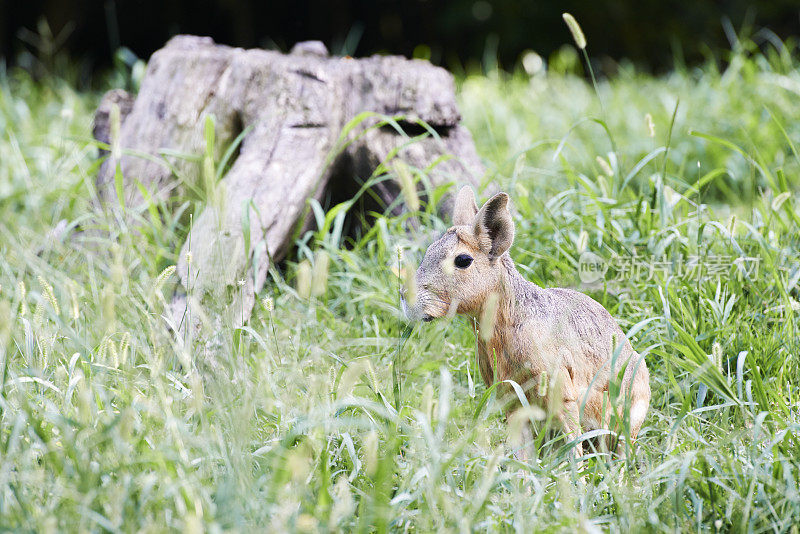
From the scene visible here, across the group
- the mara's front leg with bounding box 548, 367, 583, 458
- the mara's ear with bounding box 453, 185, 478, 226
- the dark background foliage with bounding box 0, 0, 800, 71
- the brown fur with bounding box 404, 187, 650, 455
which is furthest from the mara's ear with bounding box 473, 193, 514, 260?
the dark background foliage with bounding box 0, 0, 800, 71

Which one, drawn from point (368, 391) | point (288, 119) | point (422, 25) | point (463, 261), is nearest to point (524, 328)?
point (463, 261)

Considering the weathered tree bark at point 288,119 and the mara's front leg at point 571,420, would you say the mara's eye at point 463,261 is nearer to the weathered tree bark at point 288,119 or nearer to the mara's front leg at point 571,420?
the mara's front leg at point 571,420

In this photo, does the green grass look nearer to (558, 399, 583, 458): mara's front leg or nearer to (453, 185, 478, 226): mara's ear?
(558, 399, 583, 458): mara's front leg

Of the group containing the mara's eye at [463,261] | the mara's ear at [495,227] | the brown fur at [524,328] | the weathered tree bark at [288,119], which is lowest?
the brown fur at [524,328]

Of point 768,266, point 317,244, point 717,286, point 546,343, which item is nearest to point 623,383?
point 546,343

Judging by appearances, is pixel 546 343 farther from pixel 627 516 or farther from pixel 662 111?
pixel 662 111

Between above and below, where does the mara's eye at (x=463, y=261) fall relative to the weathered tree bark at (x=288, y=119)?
below

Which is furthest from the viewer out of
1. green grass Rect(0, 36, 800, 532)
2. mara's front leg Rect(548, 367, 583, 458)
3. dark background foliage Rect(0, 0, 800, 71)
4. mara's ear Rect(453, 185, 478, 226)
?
dark background foliage Rect(0, 0, 800, 71)

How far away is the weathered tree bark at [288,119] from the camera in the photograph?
12.0ft

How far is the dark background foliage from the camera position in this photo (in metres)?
8.21

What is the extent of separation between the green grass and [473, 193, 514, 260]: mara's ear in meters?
0.43

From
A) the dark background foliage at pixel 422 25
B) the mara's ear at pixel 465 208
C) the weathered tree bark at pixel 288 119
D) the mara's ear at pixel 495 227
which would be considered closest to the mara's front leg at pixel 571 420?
the mara's ear at pixel 495 227

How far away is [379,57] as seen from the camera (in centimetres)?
414

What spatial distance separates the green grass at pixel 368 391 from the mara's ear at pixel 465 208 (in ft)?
1.52
